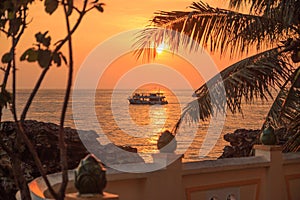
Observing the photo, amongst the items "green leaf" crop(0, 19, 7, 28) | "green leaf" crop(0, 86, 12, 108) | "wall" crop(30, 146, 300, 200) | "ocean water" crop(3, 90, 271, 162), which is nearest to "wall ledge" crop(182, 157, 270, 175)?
"wall" crop(30, 146, 300, 200)

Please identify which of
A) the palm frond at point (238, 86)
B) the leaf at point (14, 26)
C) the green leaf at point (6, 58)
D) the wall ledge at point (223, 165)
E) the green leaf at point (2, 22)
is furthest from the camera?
the palm frond at point (238, 86)

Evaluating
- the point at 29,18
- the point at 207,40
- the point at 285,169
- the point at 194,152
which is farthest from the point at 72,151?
the point at 194,152

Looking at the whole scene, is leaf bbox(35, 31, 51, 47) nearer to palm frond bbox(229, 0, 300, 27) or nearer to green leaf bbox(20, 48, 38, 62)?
A: green leaf bbox(20, 48, 38, 62)

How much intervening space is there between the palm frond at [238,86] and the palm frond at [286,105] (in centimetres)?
13

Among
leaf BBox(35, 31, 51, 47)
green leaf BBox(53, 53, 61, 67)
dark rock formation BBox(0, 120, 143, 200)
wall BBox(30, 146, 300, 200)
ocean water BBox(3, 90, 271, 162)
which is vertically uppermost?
leaf BBox(35, 31, 51, 47)

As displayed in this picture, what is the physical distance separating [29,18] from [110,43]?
4.18 feet

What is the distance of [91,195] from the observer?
2.67 metres

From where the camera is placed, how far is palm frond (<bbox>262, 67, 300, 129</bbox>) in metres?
7.36

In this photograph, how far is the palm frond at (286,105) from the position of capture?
24.2 ft

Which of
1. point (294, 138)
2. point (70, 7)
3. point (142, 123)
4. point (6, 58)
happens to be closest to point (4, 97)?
point (6, 58)

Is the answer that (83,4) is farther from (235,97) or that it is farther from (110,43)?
(235,97)

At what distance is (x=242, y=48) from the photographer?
7602mm

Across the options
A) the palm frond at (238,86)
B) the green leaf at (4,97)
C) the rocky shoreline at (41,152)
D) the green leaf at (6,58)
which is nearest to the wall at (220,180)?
the green leaf at (4,97)

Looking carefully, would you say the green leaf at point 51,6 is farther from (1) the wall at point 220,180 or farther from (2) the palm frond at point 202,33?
(2) the palm frond at point 202,33
